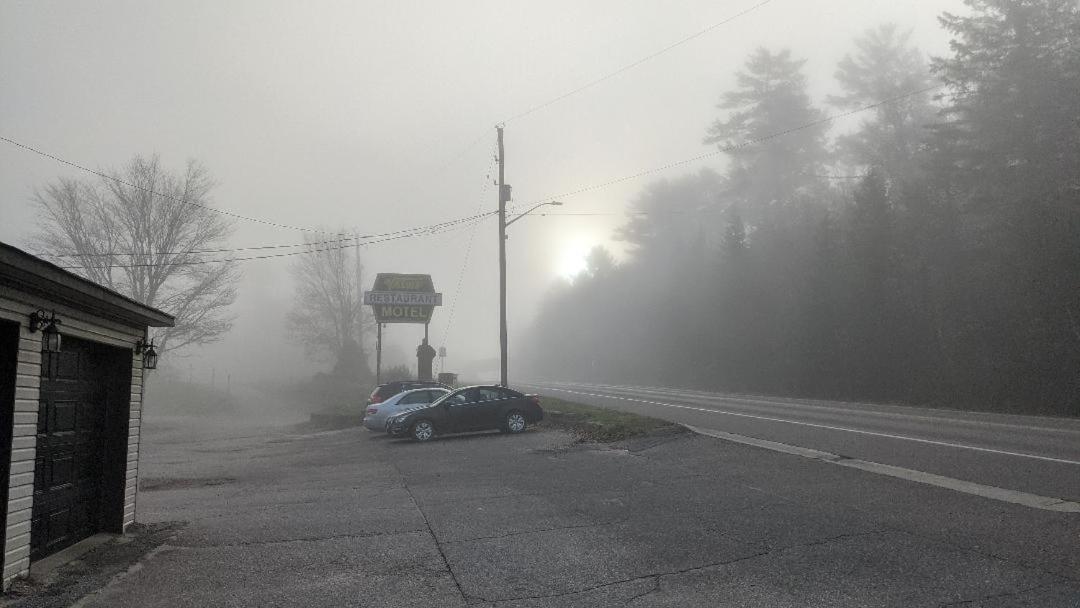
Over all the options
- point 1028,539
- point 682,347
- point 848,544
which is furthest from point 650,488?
point 682,347

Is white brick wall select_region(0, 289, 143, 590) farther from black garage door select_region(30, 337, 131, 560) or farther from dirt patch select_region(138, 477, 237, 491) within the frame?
dirt patch select_region(138, 477, 237, 491)

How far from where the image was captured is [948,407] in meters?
23.8

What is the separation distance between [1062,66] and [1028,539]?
87.2 ft

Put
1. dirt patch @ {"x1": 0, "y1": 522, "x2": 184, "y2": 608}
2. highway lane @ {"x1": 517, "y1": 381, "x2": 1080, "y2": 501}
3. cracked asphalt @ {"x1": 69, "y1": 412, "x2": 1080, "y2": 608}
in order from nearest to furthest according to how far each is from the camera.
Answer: cracked asphalt @ {"x1": 69, "y1": 412, "x2": 1080, "y2": 608}
dirt patch @ {"x1": 0, "y1": 522, "x2": 184, "y2": 608}
highway lane @ {"x1": 517, "y1": 381, "x2": 1080, "y2": 501}

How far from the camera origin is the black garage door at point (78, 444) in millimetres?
7277

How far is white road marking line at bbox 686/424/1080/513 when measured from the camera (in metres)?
7.65

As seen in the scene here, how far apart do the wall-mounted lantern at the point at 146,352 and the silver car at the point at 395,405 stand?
38.8 ft

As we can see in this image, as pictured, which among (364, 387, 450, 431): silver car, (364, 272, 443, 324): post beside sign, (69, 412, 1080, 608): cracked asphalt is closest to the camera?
(69, 412, 1080, 608): cracked asphalt

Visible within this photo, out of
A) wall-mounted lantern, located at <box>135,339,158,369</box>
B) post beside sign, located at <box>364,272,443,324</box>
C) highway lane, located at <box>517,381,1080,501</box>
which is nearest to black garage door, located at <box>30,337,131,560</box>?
wall-mounted lantern, located at <box>135,339,158,369</box>

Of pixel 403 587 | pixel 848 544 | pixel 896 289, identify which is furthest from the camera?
pixel 896 289

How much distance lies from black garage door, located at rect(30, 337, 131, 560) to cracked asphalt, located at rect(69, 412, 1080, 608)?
108 cm

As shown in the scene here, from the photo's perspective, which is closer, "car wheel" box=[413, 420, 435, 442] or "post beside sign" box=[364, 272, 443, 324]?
"car wheel" box=[413, 420, 435, 442]

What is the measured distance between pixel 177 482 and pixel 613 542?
423 inches

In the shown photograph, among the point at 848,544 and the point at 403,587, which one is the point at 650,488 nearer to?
the point at 848,544
